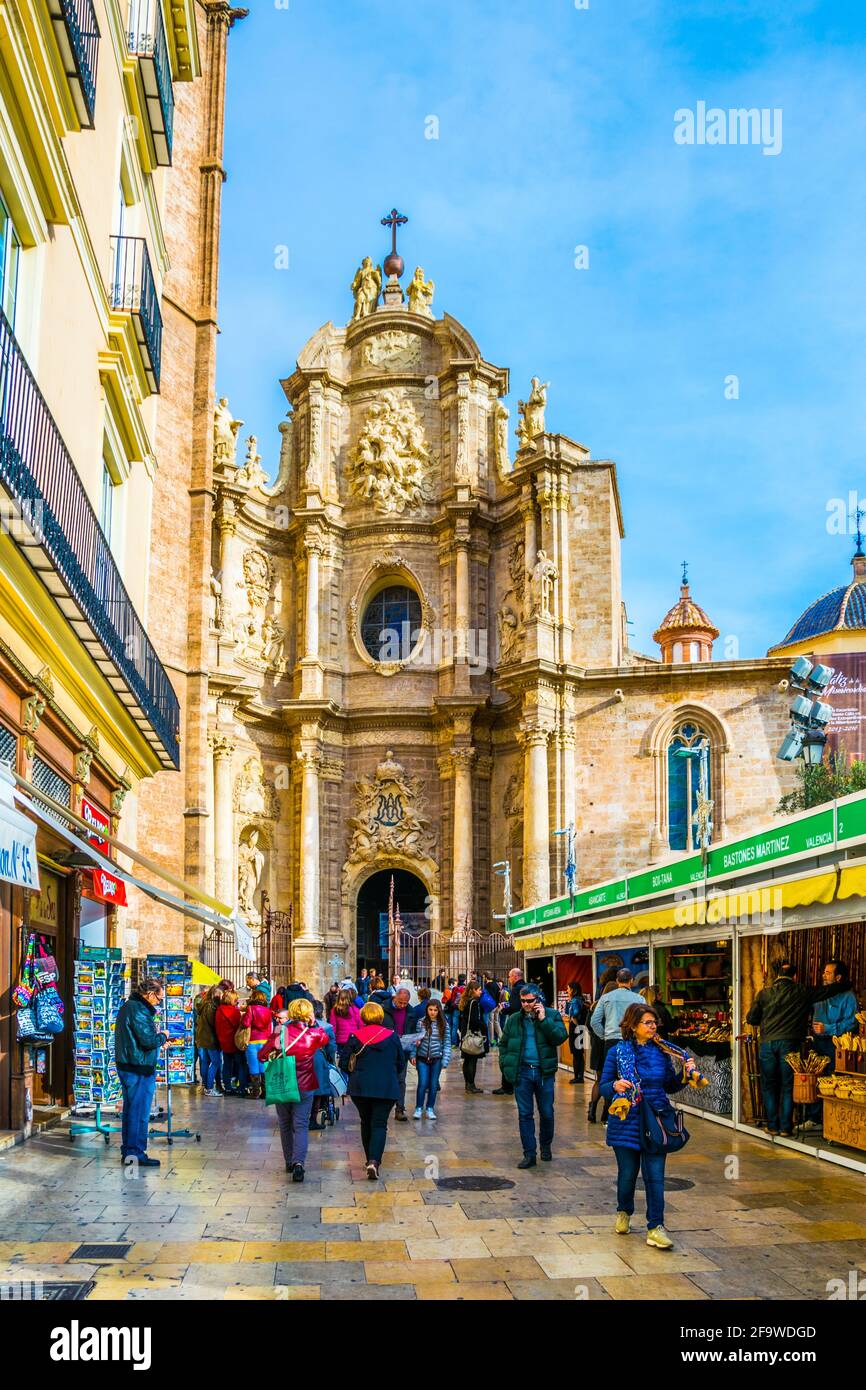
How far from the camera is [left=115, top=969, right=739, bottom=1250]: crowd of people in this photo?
812 cm

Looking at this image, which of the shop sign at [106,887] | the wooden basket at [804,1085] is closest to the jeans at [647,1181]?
the wooden basket at [804,1085]

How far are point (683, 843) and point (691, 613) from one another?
32.2 metres

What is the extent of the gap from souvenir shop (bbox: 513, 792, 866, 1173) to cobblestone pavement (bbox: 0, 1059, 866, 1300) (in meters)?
0.75

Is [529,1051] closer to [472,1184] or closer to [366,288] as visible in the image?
[472,1184]

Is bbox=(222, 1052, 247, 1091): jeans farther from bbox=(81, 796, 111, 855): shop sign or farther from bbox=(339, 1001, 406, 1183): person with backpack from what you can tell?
bbox=(339, 1001, 406, 1183): person with backpack

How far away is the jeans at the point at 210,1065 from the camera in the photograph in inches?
682

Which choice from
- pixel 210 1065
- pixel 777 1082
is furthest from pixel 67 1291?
pixel 210 1065

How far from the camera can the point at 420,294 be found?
136 ft

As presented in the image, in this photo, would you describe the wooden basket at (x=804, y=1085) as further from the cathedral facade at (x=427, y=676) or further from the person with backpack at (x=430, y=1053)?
the cathedral facade at (x=427, y=676)

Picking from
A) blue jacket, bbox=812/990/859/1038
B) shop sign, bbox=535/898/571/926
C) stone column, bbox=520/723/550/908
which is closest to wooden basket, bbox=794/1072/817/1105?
blue jacket, bbox=812/990/859/1038
